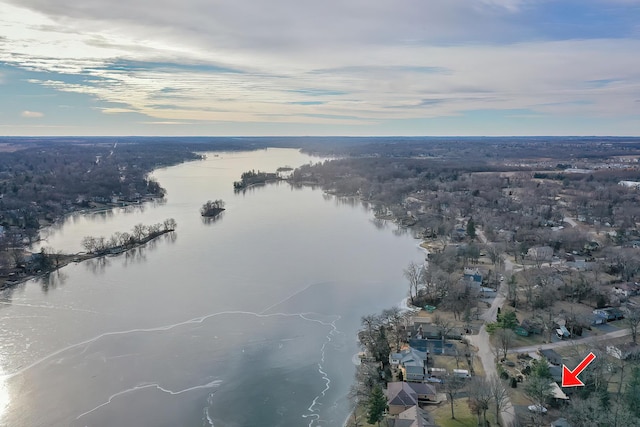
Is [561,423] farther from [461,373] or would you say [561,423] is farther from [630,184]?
[630,184]

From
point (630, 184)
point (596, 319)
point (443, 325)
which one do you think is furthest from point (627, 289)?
point (630, 184)

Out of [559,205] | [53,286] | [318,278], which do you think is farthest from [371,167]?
[53,286]

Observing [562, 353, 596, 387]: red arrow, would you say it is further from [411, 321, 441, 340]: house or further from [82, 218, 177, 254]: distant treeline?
[82, 218, 177, 254]: distant treeline

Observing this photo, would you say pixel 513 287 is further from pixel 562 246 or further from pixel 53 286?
pixel 53 286

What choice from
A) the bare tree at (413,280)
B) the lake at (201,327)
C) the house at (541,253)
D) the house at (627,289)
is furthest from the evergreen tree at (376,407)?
the house at (541,253)

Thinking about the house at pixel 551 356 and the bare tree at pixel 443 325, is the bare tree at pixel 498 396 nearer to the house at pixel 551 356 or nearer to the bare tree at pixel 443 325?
the house at pixel 551 356

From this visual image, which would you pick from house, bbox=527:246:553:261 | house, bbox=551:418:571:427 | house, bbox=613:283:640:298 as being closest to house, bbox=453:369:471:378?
house, bbox=551:418:571:427
